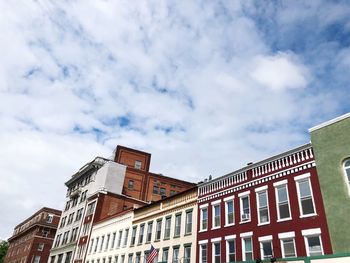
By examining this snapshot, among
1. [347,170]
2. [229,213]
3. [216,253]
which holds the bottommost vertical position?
[216,253]

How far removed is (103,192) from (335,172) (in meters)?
38.2

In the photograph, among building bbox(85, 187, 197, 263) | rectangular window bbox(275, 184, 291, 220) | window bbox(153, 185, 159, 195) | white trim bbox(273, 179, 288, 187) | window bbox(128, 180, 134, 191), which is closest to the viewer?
rectangular window bbox(275, 184, 291, 220)

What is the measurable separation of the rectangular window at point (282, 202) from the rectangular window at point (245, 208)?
2784mm

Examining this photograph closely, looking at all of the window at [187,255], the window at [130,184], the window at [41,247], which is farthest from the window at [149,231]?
the window at [41,247]

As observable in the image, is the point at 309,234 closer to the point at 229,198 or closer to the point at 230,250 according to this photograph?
the point at 230,250

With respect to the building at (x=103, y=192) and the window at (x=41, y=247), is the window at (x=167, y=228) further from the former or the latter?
the window at (x=41, y=247)

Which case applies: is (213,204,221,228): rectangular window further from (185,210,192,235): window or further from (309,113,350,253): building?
(309,113,350,253): building

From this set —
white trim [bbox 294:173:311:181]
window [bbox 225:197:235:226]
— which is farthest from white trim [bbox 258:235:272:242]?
white trim [bbox 294:173:311:181]

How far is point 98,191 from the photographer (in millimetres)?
51344

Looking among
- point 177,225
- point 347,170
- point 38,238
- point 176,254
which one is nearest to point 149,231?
point 177,225

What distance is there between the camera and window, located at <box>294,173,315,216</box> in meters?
20.7

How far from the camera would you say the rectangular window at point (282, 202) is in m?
22.0

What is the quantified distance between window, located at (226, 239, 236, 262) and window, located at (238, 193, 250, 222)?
78.0 inches

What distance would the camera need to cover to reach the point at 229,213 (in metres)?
26.5
